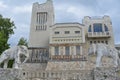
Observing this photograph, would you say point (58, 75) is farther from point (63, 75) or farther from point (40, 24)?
point (40, 24)

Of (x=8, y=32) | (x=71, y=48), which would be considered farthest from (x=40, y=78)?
(x=71, y=48)

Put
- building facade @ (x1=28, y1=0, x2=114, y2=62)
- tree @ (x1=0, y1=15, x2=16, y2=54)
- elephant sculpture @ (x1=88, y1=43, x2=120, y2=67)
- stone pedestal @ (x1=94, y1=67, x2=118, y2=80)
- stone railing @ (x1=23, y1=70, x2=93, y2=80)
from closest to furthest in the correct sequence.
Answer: stone pedestal @ (x1=94, y1=67, x2=118, y2=80) → elephant sculpture @ (x1=88, y1=43, x2=120, y2=67) → stone railing @ (x1=23, y1=70, x2=93, y2=80) → tree @ (x1=0, y1=15, x2=16, y2=54) → building facade @ (x1=28, y1=0, x2=114, y2=62)

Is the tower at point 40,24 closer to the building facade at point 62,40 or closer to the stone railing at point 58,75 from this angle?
the building facade at point 62,40

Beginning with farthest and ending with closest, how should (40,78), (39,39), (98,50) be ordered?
(39,39)
(40,78)
(98,50)

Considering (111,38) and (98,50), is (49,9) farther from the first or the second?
(98,50)

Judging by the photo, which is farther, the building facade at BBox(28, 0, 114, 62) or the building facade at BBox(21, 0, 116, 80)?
the building facade at BBox(28, 0, 114, 62)

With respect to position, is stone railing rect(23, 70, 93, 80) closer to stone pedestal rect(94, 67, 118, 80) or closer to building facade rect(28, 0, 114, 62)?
stone pedestal rect(94, 67, 118, 80)

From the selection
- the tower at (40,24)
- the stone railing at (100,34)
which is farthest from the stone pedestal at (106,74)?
the tower at (40,24)

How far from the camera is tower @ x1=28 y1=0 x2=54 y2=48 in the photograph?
39.5m

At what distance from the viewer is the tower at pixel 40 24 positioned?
130ft

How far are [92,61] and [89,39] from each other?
6855 millimetres

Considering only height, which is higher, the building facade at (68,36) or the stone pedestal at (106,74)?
the building facade at (68,36)

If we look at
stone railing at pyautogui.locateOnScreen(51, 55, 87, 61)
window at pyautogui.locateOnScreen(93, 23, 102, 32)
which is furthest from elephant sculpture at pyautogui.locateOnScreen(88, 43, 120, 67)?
window at pyautogui.locateOnScreen(93, 23, 102, 32)

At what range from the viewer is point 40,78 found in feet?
47.3
